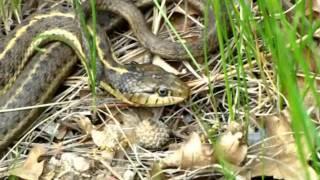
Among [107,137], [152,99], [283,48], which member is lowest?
[107,137]

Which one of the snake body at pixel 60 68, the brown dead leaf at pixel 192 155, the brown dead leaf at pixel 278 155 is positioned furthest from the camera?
the snake body at pixel 60 68

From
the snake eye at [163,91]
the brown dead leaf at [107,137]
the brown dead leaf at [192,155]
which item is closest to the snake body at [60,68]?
the snake eye at [163,91]

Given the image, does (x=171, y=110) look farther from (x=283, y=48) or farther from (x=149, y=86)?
(x=283, y=48)

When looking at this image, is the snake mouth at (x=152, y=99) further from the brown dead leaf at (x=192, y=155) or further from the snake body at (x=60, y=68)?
the brown dead leaf at (x=192, y=155)

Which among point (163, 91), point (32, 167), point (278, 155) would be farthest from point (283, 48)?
point (32, 167)

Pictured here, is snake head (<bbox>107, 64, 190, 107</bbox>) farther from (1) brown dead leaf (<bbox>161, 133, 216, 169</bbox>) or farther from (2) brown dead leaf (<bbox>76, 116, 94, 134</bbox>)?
(1) brown dead leaf (<bbox>161, 133, 216, 169</bbox>)
